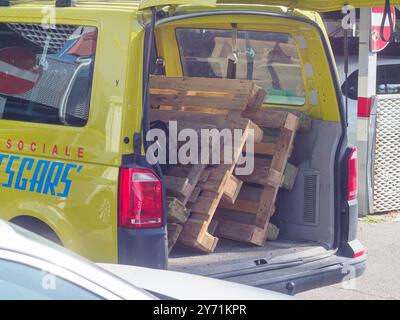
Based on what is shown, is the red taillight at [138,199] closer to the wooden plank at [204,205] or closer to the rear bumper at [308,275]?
the rear bumper at [308,275]

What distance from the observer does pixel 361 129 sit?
8781 millimetres

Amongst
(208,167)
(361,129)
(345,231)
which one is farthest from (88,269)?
(361,129)

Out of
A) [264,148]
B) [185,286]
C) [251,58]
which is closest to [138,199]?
[185,286]

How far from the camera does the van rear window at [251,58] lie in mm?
5941

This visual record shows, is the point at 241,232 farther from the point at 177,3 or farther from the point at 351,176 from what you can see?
the point at 177,3

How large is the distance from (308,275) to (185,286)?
1583mm

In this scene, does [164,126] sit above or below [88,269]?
above

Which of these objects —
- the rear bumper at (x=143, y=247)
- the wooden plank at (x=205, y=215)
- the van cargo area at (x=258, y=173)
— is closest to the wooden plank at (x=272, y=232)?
the van cargo area at (x=258, y=173)

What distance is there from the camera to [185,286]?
12.0 ft

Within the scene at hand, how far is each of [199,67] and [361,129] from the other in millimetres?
2920

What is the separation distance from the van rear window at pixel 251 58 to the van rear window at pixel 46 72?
156 centimetres

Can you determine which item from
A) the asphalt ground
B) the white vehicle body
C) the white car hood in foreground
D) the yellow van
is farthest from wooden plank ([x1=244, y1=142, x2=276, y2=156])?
the white vehicle body
